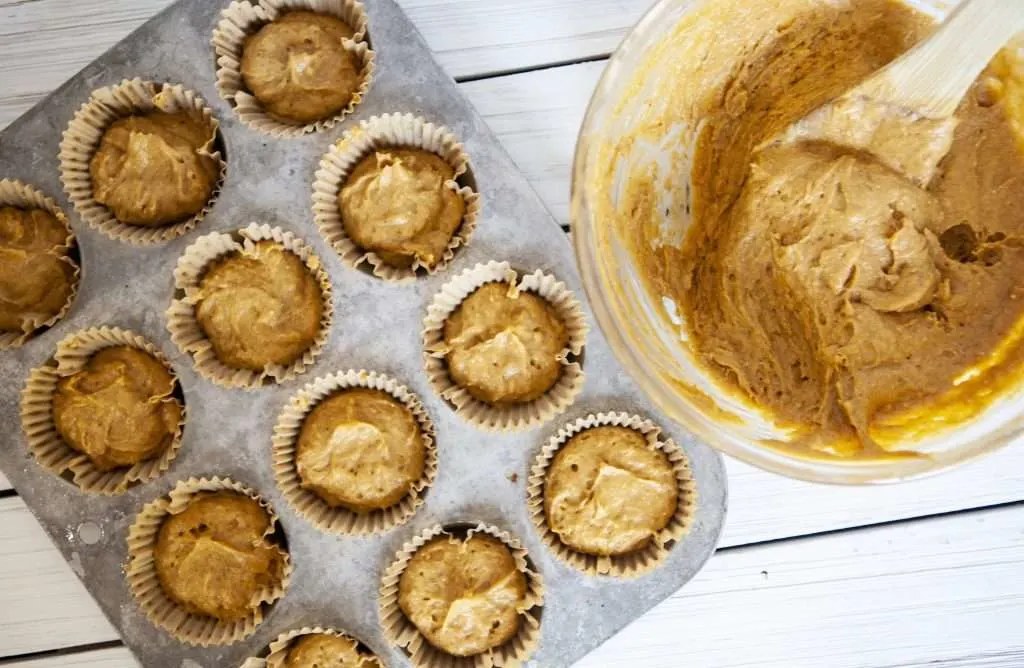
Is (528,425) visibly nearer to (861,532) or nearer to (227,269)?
(227,269)

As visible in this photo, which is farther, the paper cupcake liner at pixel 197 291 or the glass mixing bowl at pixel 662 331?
the paper cupcake liner at pixel 197 291

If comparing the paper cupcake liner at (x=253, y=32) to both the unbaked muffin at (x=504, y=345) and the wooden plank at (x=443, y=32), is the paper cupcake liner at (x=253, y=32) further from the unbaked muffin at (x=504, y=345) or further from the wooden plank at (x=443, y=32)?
the unbaked muffin at (x=504, y=345)

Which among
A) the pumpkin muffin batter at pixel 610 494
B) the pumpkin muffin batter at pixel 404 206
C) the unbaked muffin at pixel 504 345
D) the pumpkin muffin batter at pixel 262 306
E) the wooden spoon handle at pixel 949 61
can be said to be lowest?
the pumpkin muffin batter at pixel 610 494

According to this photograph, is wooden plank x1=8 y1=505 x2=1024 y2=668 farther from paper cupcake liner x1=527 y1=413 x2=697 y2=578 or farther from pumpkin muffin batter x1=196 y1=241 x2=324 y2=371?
pumpkin muffin batter x1=196 y1=241 x2=324 y2=371

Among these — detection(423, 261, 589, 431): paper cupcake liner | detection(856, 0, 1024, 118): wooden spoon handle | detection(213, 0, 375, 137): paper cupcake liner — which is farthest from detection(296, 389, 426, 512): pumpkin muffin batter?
detection(856, 0, 1024, 118): wooden spoon handle

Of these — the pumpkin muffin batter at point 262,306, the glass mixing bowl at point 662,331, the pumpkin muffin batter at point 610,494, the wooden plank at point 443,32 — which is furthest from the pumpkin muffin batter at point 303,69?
the pumpkin muffin batter at point 610,494

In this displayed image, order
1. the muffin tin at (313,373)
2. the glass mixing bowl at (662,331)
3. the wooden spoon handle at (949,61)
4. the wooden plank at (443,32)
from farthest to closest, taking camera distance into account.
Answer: the wooden plank at (443,32)
the muffin tin at (313,373)
the glass mixing bowl at (662,331)
the wooden spoon handle at (949,61)

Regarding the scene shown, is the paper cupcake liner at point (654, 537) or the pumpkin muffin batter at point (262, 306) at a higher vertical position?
the pumpkin muffin batter at point (262, 306)

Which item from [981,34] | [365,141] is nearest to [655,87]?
[981,34]
